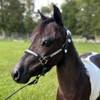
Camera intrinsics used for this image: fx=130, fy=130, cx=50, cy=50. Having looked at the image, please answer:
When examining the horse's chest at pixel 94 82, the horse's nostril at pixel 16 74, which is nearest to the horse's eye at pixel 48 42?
the horse's nostril at pixel 16 74

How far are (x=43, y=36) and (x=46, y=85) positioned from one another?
10.7 ft

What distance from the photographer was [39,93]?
388 cm

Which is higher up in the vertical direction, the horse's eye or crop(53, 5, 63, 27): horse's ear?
crop(53, 5, 63, 27): horse's ear

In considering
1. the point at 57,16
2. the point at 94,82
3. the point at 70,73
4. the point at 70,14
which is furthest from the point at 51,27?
the point at 70,14

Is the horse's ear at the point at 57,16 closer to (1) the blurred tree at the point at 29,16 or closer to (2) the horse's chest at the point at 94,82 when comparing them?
(2) the horse's chest at the point at 94,82

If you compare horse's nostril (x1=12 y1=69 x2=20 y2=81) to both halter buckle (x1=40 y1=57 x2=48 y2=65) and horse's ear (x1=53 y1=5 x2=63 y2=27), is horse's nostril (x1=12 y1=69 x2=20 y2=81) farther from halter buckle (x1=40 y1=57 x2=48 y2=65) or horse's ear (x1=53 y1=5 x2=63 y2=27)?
horse's ear (x1=53 y1=5 x2=63 y2=27)

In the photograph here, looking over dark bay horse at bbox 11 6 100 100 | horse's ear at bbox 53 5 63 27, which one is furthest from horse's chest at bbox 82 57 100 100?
horse's ear at bbox 53 5 63 27

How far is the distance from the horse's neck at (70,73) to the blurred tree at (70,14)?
3971 centimetres

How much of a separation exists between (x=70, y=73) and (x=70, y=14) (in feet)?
142

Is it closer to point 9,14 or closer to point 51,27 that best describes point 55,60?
point 51,27

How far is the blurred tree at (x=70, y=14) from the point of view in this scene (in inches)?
1658

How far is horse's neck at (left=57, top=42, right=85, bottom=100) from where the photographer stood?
1.67m

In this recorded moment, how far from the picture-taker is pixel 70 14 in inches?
1688

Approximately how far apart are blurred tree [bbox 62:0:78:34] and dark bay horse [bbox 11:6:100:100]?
3972 cm
